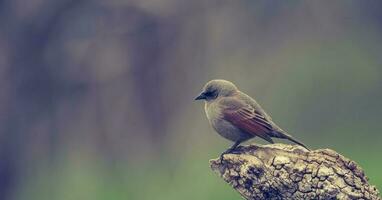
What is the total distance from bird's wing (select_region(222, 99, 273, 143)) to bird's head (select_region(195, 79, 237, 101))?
16cm

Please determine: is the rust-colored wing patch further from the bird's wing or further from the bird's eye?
the bird's eye

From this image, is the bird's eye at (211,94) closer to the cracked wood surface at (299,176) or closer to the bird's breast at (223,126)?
the bird's breast at (223,126)

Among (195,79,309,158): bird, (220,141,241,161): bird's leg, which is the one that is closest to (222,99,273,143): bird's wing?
(195,79,309,158): bird

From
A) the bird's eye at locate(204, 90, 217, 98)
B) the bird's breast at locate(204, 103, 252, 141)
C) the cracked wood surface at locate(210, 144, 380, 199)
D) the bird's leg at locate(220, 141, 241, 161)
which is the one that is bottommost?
the cracked wood surface at locate(210, 144, 380, 199)

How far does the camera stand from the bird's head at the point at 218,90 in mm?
8508

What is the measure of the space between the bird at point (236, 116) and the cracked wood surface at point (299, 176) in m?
0.65

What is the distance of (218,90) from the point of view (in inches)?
337

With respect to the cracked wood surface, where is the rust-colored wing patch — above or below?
above

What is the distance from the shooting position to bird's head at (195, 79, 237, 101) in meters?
8.51

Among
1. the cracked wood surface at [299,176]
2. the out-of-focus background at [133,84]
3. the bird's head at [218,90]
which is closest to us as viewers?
the cracked wood surface at [299,176]

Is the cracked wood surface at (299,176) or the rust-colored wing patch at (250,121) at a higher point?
the rust-colored wing patch at (250,121)

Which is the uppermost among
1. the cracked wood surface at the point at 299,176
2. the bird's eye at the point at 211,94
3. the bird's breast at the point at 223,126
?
the bird's eye at the point at 211,94

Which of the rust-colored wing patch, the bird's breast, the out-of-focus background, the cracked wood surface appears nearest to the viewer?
the cracked wood surface

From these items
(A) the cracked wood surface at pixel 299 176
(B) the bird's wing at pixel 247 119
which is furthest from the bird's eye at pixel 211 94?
(A) the cracked wood surface at pixel 299 176
